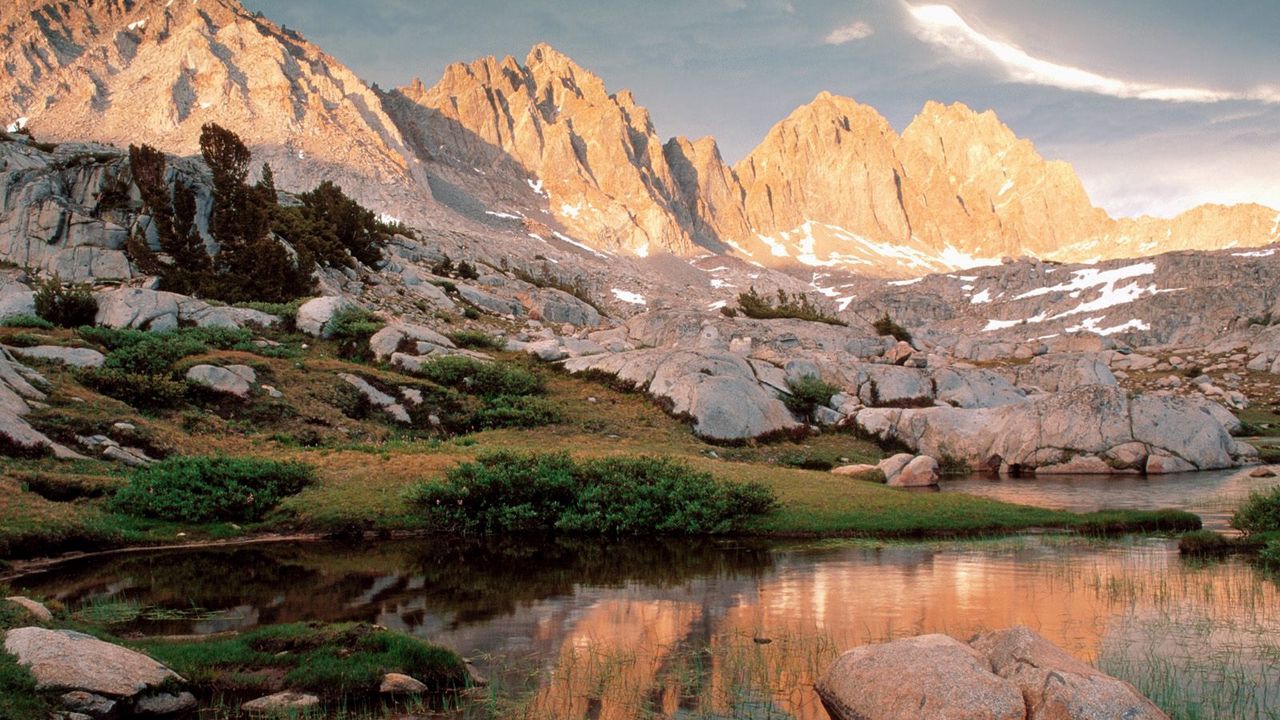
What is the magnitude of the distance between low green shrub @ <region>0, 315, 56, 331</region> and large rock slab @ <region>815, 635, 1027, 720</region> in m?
40.0

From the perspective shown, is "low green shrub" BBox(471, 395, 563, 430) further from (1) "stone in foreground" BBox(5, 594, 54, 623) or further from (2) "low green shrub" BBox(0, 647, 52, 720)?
(2) "low green shrub" BBox(0, 647, 52, 720)

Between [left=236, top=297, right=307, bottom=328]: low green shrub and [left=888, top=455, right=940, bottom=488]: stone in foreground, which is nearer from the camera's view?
[left=888, top=455, right=940, bottom=488]: stone in foreground

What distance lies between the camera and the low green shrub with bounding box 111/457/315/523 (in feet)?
72.5

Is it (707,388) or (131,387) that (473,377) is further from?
(131,387)

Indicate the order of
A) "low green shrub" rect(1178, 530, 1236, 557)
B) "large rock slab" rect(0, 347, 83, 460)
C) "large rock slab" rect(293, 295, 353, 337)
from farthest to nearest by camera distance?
"large rock slab" rect(293, 295, 353, 337), "large rock slab" rect(0, 347, 83, 460), "low green shrub" rect(1178, 530, 1236, 557)

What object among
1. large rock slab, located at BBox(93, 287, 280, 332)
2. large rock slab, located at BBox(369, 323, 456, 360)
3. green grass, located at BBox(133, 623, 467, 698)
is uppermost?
large rock slab, located at BBox(93, 287, 280, 332)

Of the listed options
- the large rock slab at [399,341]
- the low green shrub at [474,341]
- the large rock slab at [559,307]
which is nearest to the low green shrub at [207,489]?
the large rock slab at [399,341]

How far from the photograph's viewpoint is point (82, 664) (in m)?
9.79

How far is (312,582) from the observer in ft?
57.5

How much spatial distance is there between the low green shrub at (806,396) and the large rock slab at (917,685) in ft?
108

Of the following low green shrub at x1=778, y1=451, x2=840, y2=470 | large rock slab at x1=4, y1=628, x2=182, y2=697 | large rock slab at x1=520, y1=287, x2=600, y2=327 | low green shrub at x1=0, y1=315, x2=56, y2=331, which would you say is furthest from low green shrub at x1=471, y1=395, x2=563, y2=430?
large rock slab at x1=520, y1=287, x2=600, y2=327

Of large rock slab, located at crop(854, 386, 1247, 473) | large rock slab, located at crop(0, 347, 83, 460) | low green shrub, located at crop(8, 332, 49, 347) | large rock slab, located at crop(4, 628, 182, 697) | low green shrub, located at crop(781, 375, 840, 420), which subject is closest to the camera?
large rock slab, located at crop(4, 628, 182, 697)

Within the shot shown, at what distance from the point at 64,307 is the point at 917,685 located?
46.2m

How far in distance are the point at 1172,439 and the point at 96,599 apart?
4438 centimetres
